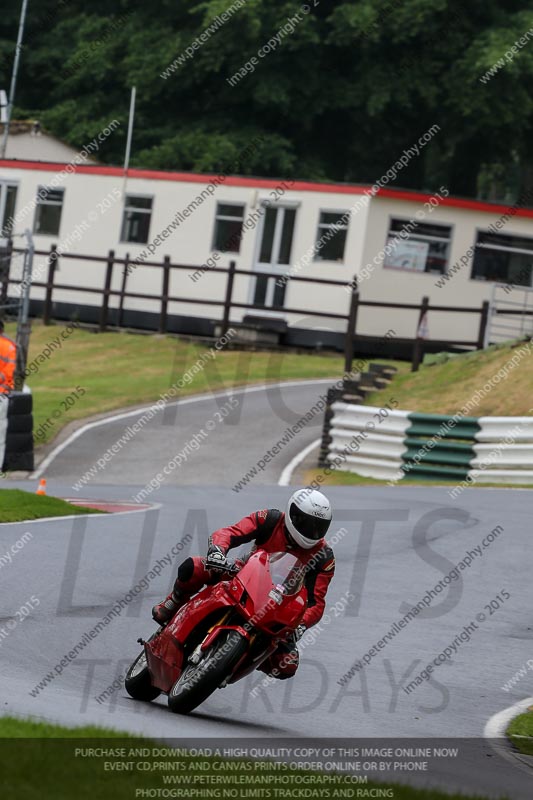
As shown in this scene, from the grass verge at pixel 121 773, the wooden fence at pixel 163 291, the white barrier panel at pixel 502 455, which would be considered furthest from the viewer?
the wooden fence at pixel 163 291

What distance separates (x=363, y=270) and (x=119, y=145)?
66.8ft

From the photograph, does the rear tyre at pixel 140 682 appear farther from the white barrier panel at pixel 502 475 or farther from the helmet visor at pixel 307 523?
the white barrier panel at pixel 502 475

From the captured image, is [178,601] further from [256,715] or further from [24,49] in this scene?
[24,49]

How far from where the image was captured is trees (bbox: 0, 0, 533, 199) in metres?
46.7

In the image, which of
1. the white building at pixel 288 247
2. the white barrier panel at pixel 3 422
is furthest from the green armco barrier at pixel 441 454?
the white building at pixel 288 247

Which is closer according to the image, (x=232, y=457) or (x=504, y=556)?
(x=504, y=556)

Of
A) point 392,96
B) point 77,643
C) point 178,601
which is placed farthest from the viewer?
point 392,96

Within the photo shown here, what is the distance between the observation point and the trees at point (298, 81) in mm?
46688

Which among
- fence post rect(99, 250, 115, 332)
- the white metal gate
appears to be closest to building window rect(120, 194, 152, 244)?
fence post rect(99, 250, 115, 332)

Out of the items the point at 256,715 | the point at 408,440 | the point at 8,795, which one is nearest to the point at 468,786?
the point at 256,715

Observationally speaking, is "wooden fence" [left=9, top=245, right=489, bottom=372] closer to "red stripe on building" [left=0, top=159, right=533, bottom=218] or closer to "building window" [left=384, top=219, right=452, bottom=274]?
"building window" [left=384, top=219, right=452, bottom=274]

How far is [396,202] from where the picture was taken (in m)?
34.1

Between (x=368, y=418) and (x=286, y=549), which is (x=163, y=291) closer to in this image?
(x=368, y=418)

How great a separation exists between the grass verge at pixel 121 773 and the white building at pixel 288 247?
25.7 meters
